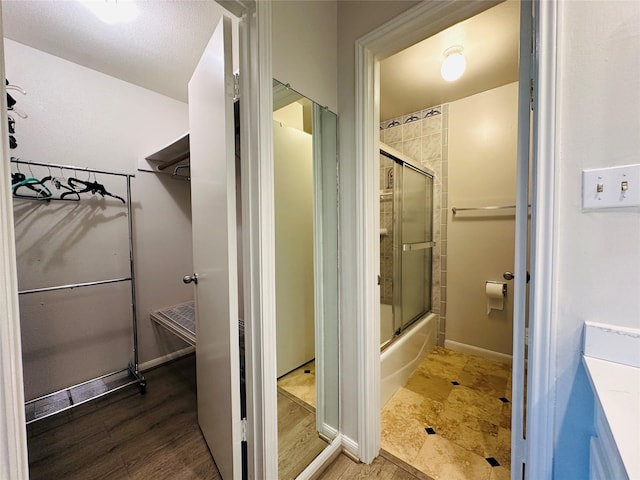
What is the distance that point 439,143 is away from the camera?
2.62 m

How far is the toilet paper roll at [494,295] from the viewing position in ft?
7.53

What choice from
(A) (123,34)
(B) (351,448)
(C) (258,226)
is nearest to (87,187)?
(A) (123,34)

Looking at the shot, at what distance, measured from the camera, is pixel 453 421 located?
5.42ft

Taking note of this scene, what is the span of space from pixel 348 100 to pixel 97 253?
85.2 inches

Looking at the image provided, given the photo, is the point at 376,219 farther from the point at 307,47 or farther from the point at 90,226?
the point at 90,226

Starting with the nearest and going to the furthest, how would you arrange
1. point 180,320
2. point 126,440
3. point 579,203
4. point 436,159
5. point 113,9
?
point 579,203 → point 113,9 → point 126,440 → point 180,320 → point 436,159

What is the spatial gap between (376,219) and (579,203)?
2.46 feet

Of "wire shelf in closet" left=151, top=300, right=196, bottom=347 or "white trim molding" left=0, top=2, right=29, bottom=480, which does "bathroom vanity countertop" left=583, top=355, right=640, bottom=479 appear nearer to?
"white trim molding" left=0, top=2, right=29, bottom=480

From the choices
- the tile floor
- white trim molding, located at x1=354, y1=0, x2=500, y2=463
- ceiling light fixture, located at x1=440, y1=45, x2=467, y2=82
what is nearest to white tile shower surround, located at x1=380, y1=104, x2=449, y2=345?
the tile floor

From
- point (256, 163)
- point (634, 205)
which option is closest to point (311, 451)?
point (256, 163)

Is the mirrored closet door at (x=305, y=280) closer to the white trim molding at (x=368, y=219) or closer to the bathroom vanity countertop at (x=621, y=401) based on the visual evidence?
the white trim molding at (x=368, y=219)

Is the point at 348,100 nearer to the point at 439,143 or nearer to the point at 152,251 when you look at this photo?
the point at 439,143

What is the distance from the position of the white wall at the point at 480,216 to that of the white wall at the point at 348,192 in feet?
5.36

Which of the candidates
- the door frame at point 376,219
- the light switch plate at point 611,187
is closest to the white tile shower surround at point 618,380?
the door frame at point 376,219
